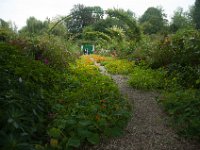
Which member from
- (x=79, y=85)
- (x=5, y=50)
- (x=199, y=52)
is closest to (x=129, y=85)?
(x=79, y=85)

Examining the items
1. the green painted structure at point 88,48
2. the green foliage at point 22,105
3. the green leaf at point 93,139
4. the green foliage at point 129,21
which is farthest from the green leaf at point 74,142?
the green painted structure at point 88,48

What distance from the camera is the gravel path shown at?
369 centimetres

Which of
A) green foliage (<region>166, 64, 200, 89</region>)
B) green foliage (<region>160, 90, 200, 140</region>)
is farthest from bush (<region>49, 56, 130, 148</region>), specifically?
green foliage (<region>166, 64, 200, 89</region>)

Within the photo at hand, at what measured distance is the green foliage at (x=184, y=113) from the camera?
3797mm

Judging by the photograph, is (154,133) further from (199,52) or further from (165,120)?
(199,52)

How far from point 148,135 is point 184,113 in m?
0.75

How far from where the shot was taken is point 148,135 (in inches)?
159

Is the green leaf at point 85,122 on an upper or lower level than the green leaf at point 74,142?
upper

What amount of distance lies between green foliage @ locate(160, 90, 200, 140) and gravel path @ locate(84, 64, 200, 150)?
132 millimetres

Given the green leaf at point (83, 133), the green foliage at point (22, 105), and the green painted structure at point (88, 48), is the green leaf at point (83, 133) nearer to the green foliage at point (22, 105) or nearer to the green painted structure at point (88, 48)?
the green foliage at point (22, 105)

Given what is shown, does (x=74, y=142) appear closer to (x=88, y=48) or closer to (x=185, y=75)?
(x=185, y=75)

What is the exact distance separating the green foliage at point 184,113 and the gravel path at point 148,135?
132 millimetres

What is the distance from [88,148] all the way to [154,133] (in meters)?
1.09

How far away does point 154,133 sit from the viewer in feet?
13.5
